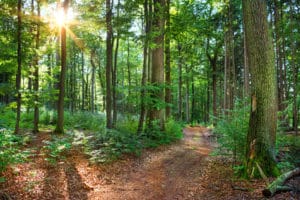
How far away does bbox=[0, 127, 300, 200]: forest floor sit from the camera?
5137 mm

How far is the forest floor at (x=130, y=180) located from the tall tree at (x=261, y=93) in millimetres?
613

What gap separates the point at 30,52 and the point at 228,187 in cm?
978

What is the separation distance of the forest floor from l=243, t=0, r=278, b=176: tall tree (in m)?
0.61

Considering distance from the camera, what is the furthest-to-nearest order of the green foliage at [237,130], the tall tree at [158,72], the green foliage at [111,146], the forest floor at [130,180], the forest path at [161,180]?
the tall tree at [158,72]
the green foliage at [111,146]
the green foliage at [237,130]
the forest path at [161,180]
the forest floor at [130,180]

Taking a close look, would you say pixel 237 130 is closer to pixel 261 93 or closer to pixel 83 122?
pixel 261 93

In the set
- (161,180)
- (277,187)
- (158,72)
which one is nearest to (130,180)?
(161,180)

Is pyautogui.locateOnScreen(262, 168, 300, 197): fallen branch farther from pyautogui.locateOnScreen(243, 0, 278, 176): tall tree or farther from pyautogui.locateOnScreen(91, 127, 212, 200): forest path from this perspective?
pyautogui.locateOnScreen(91, 127, 212, 200): forest path

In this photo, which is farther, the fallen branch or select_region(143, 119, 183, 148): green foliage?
select_region(143, 119, 183, 148): green foliage

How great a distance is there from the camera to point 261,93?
18.3ft

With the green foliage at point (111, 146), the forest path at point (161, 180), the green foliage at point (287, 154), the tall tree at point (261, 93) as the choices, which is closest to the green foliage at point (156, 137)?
the green foliage at point (111, 146)

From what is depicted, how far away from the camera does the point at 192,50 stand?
70.2 feet

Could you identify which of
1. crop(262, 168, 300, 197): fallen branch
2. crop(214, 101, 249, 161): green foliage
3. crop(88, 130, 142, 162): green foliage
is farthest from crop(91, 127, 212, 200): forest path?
crop(262, 168, 300, 197): fallen branch

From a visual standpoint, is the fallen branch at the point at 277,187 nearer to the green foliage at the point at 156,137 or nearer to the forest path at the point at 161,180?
the forest path at the point at 161,180

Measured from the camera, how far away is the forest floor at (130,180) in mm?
5137
